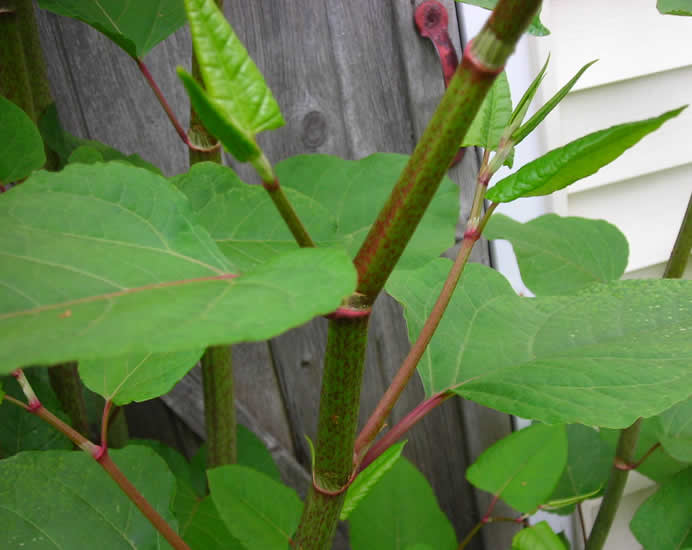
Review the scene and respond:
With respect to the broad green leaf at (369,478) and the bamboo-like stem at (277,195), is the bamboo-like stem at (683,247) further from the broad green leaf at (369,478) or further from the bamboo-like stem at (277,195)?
the bamboo-like stem at (277,195)

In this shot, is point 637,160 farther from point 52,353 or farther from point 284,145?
point 52,353

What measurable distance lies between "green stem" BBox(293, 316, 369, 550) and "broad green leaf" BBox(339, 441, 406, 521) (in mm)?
40

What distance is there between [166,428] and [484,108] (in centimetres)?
106

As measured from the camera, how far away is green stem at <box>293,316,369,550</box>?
290mm

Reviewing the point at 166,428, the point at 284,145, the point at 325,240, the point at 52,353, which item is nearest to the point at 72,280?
the point at 52,353

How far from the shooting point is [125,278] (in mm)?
216

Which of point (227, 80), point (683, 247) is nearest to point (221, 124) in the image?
point (227, 80)

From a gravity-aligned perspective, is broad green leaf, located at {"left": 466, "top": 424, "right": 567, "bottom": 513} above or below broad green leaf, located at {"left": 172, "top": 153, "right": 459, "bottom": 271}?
below

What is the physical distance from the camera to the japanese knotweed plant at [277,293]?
0.21 m

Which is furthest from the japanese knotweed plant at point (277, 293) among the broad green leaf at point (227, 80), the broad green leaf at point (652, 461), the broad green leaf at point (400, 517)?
the broad green leaf at point (400, 517)

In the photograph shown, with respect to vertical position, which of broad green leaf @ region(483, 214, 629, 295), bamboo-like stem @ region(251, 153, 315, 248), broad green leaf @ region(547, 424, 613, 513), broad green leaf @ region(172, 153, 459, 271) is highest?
bamboo-like stem @ region(251, 153, 315, 248)

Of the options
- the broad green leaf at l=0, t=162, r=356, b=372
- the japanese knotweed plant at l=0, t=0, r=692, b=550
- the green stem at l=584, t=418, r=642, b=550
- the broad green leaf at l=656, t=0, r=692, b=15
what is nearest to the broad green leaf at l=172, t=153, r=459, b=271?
the japanese knotweed plant at l=0, t=0, r=692, b=550

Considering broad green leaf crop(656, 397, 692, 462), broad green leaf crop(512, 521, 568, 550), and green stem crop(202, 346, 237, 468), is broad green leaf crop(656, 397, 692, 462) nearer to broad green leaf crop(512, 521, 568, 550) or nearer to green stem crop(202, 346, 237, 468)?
broad green leaf crop(512, 521, 568, 550)

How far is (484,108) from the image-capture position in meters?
0.42
